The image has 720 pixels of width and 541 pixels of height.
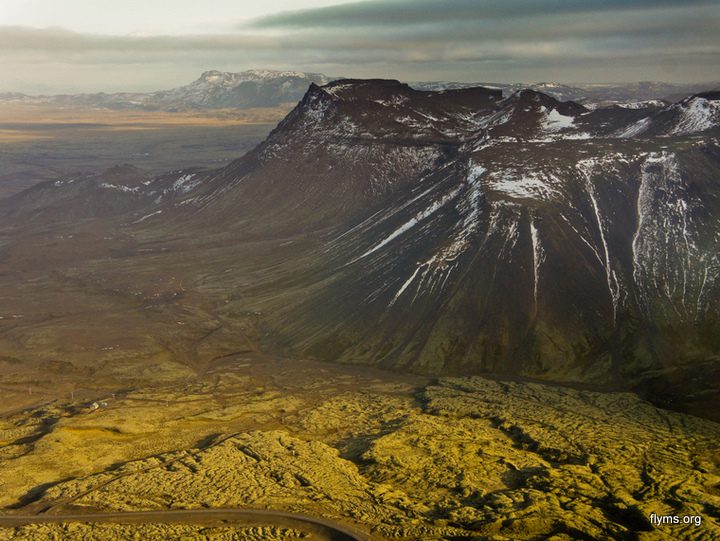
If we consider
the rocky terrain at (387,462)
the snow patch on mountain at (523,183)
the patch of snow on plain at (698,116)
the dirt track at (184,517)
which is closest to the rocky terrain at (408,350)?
the rocky terrain at (387,462)

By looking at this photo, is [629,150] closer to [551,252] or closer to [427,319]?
[551,252]

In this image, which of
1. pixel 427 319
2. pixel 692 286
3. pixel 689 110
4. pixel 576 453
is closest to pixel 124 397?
pixel 427 319

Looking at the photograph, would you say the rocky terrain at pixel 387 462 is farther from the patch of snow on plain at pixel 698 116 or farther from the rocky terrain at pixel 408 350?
the patch of snow on plain at pixel 698 116

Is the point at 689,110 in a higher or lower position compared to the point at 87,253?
higher

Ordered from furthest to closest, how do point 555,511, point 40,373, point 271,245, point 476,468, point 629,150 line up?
point 271,245 < point 629,150 < point 40,373 < point 476,468 < point 555,511
